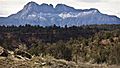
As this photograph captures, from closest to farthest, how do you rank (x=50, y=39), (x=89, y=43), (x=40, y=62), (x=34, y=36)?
1. (x=40, y=62)
2. (x=89, y=43)
3. (x=50, y=39)
4. (x=34, y=36)

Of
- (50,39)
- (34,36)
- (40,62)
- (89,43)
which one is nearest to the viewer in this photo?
(40,62)

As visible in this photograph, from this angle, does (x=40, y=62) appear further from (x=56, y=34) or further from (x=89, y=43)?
(x=56, y=34)

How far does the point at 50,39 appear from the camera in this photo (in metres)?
135

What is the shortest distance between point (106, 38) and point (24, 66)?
8178 cm

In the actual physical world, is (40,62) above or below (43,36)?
above

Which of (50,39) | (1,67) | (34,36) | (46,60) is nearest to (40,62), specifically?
(46,60)

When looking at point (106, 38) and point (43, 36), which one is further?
point (43, 36)

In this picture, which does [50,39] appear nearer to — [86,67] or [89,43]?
[89,43]

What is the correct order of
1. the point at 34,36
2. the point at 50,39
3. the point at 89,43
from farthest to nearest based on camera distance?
the point at 34,36
the point at 50,39
the point at 89,43

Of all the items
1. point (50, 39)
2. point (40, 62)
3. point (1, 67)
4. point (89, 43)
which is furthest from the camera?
point (50, 39)

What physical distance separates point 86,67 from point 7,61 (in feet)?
8.23

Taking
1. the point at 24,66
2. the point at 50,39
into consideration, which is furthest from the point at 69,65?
the point at 50,39

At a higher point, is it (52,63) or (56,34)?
(52,63)

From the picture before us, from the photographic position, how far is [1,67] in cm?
1088
